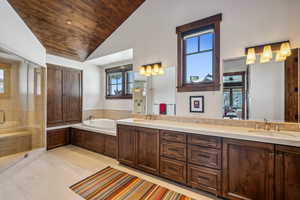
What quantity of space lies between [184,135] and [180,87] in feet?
3.45

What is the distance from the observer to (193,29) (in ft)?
8.97

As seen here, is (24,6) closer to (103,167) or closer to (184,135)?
(103,167)

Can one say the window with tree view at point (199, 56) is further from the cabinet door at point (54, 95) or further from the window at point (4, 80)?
the window at point (4, 80)

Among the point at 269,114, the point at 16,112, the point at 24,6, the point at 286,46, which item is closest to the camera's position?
the point at 286,46

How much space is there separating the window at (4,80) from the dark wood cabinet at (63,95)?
787 mm

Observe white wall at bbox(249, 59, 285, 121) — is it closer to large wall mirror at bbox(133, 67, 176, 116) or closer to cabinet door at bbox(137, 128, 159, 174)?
large wall mirror at bbox(133, 67, 176, 116)

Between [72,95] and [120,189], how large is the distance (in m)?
3.32

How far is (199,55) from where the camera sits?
107 inches

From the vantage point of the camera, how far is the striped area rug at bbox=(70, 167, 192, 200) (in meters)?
2.03

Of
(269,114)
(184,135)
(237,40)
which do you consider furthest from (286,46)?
(184,135)

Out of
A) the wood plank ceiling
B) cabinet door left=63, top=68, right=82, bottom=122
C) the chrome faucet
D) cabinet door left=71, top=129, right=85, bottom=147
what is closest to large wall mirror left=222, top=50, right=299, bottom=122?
the wood plank ceiling

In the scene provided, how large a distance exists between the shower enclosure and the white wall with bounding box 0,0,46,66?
Answer: 10.4 inches

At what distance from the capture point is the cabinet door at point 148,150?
8.11 ft

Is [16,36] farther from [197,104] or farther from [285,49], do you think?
[285,49]
